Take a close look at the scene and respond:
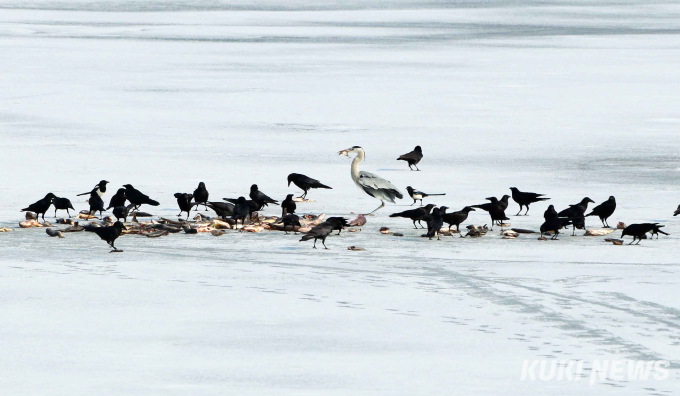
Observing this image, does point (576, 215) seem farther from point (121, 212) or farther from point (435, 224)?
point (121, 212)

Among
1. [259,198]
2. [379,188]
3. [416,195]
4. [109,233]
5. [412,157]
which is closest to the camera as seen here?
[109,233]

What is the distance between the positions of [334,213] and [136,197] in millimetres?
2032

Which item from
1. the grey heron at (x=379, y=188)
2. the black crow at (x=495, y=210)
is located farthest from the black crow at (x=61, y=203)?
the black crow at (x=495, y=210)

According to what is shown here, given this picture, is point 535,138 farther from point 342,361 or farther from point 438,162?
point 342,361

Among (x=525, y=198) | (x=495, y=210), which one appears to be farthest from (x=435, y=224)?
(x=525, y=198)

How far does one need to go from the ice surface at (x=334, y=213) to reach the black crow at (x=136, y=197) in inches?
8.5

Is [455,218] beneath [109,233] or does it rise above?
above

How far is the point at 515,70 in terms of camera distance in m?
26.6

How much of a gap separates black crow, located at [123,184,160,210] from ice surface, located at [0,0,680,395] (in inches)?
8.5

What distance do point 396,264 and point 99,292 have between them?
7.93ft

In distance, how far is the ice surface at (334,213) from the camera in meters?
5.95

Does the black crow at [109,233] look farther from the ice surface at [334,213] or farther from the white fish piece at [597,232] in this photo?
the white fish piece at [597,232]

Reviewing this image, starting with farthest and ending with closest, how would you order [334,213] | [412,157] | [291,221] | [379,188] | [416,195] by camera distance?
[412,157] < [416,195] < [379,188] < [334,213] < [291,221]

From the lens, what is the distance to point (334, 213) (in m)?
11.4
